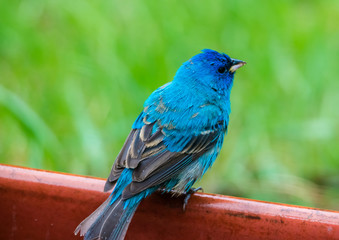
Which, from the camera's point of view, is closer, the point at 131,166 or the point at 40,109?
the point at 131,166

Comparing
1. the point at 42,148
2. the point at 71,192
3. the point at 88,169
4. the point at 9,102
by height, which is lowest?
the point at 88,169

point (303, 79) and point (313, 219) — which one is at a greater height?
point (313, 219)

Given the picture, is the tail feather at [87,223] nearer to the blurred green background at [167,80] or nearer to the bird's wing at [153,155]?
the bird's wing at [153,155]

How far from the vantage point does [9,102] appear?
11.1 feet

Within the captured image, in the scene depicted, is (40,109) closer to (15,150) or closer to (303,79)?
(15,150)

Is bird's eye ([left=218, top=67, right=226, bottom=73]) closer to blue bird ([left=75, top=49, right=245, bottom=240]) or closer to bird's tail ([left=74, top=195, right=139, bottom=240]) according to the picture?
blue bird ([left=75, top=49, right=245, bottom=240])

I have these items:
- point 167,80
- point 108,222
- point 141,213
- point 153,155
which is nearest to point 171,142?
point 153,155

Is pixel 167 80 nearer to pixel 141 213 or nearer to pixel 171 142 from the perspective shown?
pixel 171 142

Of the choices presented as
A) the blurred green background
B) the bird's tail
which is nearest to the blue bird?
the bird's tail

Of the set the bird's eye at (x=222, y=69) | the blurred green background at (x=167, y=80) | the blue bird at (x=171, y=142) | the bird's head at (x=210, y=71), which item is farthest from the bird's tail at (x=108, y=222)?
the blurred green background at (x=167, y=80)

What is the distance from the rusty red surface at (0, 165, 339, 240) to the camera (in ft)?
7.04

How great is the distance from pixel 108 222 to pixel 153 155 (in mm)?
407

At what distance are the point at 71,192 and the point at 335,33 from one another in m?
3.19

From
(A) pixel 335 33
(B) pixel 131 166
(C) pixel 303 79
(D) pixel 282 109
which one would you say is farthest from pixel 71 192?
(A) pixel 335 33
